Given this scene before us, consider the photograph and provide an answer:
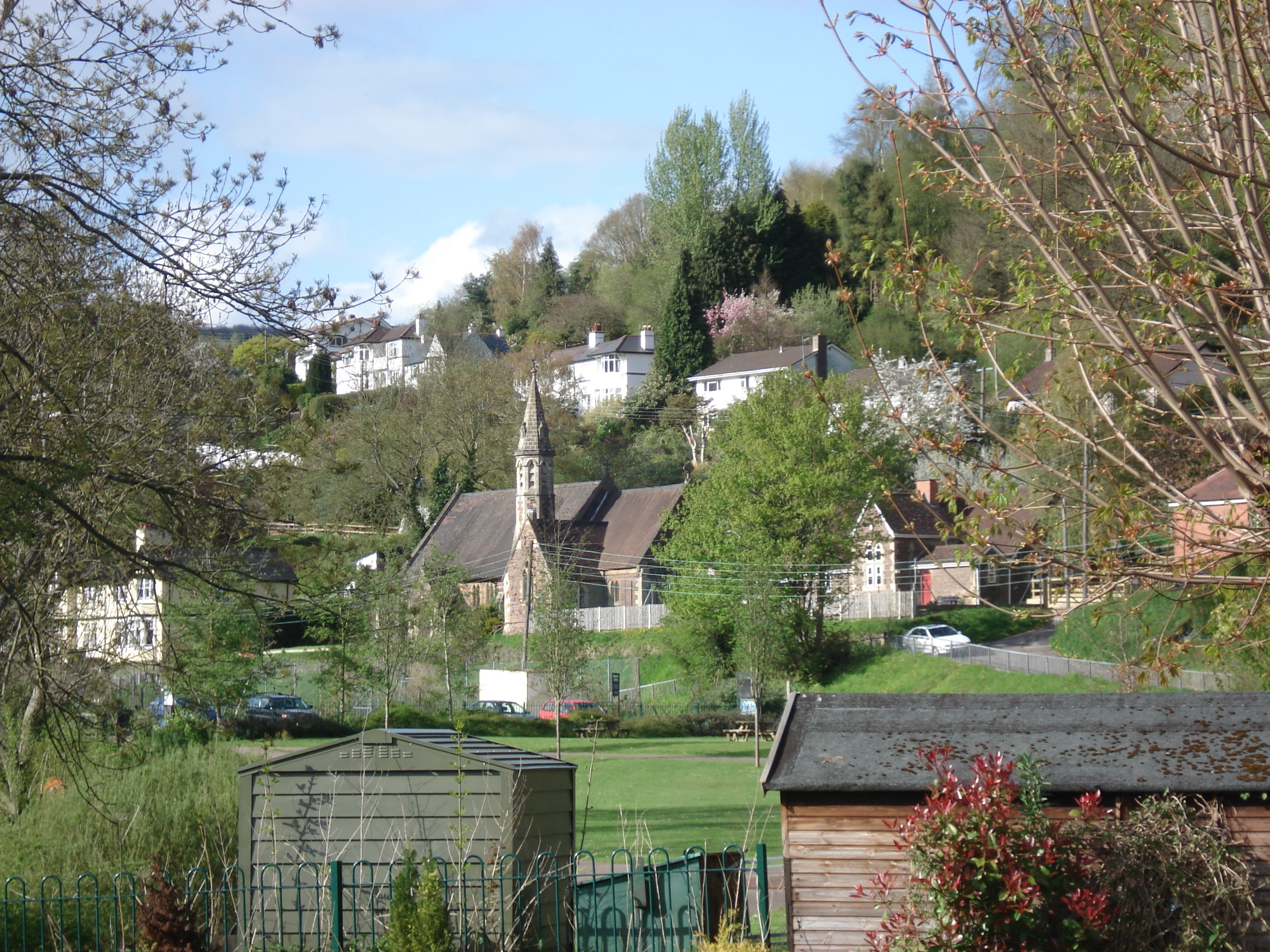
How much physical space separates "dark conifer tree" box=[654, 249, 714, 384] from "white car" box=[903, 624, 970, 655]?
1469 inches

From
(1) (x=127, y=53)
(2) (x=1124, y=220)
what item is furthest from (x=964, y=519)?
(1) (x=127, y=53)

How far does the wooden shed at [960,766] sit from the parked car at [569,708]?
33.3 m

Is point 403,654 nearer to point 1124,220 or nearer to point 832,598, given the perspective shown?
point 832,598

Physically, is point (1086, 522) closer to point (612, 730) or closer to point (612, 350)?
point (612, 730)

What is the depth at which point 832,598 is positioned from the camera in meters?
47.7

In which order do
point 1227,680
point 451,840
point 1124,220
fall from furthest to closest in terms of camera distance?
1. point 1227,680
2. point 451,840
3. point 1124,220

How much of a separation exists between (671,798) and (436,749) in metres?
15.4

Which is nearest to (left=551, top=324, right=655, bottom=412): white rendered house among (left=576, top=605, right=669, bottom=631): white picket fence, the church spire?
the church spire

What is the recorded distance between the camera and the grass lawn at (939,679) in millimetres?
37656

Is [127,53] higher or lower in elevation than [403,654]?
higher

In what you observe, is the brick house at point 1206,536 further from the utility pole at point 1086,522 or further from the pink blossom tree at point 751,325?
the pink blossom tree at point 751,325

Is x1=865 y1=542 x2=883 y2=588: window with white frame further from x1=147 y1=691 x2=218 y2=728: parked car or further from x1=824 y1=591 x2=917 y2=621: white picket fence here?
x1=147 y1=691 x2=218 y2=728: parked car

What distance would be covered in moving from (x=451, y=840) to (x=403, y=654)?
29.9 metres

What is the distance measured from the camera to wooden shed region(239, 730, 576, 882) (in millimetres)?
9578
